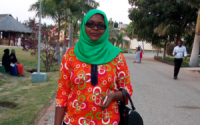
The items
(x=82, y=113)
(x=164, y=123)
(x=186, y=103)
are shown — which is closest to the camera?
(x=82, y=113)

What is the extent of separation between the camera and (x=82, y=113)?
1.58 meters

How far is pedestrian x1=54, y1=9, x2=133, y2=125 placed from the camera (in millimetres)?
1553

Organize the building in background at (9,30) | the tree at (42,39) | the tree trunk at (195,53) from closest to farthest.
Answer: the tree at (42,39) → the tree trunk at (195,53) → the building in background at (9,30)

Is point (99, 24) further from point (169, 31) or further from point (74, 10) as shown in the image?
point (169, 31)

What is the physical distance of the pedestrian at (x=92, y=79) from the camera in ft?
5.09

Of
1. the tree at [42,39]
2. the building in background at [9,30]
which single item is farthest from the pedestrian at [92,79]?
the building in background at [9,30]

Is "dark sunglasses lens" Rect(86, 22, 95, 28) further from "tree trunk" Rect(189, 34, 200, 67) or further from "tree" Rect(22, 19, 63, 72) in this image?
"tree trunk" Rect(189, 34, 200, 67)

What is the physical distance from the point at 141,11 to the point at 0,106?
56.5 ft

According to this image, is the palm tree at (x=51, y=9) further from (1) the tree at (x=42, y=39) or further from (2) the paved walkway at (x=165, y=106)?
(2) the paved walkway at (x=165, y=106)

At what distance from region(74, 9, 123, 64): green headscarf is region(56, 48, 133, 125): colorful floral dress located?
37 millimetres

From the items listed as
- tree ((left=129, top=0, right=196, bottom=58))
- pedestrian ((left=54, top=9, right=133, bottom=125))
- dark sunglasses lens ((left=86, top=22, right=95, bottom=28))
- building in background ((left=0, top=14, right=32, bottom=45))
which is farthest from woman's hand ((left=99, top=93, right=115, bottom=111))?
building in background ((left=0, top=14, right=32, bottom=45))

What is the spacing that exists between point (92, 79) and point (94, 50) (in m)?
0.25

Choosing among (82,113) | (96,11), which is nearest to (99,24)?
(96,11)

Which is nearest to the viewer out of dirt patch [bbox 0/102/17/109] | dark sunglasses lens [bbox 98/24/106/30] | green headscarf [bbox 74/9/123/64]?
green headscarf [bbox 74/9/123/64]
